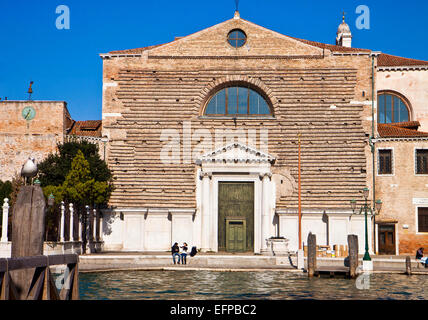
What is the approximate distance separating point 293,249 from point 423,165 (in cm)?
905

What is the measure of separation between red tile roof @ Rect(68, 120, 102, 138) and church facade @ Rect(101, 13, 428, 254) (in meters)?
1.46

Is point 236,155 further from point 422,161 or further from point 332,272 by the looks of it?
point 332,272

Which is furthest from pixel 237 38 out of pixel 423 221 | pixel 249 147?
pixel 423 221

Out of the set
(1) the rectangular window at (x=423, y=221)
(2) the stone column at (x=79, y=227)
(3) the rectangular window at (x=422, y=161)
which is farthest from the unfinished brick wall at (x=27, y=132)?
(1) the rectangular window at (x=423, y=221)

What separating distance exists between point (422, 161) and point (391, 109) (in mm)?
6838

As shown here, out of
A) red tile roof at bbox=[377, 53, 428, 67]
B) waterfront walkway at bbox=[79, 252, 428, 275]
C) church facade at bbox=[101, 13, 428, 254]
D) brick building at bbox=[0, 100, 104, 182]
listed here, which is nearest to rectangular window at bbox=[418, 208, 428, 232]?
church facade at bbox=[101, 13, 428, 254]

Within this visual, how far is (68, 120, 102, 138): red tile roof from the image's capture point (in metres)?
38.5

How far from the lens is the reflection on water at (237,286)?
715 inches

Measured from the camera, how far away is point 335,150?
122 ft

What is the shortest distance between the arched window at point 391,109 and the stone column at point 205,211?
532 inches

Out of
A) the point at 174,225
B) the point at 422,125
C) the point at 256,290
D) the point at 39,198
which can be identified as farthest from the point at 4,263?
the point at 422,125

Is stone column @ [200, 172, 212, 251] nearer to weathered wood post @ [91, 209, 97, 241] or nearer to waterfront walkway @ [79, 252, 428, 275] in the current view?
weathered wood post @ [91, 209, 97, 241]
